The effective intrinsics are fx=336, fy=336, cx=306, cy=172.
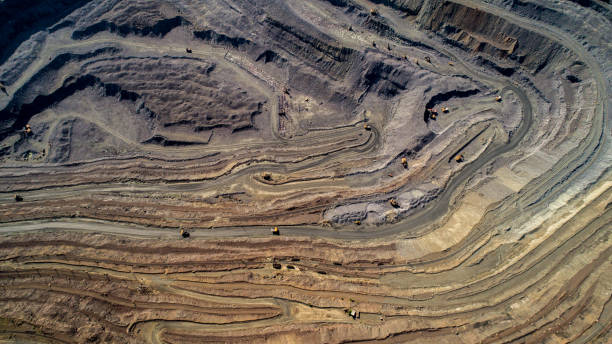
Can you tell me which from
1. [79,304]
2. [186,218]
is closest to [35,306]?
[79,304]

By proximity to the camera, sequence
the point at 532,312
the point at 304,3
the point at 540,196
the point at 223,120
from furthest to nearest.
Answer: the point at 304,3, the point at 223,120, the point at 540,196, the point at 532,312

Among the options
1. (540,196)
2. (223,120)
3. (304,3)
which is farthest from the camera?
(304,3)

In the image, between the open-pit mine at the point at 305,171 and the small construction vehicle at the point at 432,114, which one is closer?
the open-pit mine at the point at 305,171

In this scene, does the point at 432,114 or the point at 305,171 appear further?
the point at 432,114

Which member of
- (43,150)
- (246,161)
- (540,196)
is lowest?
A: (540,196)

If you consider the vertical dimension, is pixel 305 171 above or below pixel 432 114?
below

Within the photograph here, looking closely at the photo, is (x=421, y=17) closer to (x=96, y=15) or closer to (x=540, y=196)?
(x=540, y=196)

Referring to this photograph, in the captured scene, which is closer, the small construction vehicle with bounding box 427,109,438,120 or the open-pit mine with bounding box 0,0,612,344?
the open-pit mine with bounding box 0,0,612,344

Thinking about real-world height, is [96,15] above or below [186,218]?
above
